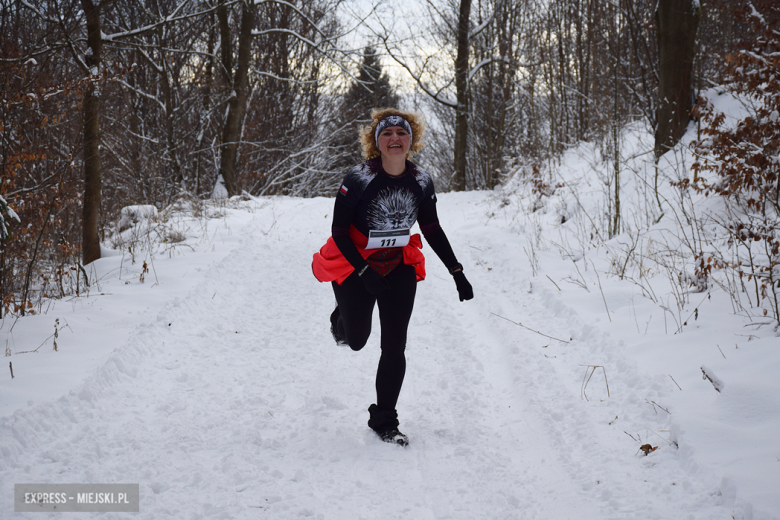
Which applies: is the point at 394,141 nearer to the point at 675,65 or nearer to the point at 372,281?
the point at 372,281

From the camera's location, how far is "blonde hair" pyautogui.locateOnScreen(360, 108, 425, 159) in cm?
330

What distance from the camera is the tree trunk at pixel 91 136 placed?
20.2ft

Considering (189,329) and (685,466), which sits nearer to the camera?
(685,466)

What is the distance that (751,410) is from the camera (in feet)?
9.05

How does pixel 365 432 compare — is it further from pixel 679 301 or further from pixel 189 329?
pixel 679 301

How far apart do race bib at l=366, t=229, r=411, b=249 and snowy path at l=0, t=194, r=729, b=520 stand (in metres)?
1.18

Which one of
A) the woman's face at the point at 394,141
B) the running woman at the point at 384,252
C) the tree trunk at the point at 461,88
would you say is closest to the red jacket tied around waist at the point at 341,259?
the running woman at the point at 384,252

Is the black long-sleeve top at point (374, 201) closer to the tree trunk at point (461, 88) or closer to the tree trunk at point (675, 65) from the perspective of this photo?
the tree trunk at point (675, 65)

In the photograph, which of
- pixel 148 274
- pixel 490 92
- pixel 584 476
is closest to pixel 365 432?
pixel 584 476

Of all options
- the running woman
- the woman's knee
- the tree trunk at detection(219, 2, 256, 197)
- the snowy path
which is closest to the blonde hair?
the running woman

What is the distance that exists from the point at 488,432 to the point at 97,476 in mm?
2183

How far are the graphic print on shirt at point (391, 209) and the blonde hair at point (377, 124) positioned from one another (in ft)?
1.09

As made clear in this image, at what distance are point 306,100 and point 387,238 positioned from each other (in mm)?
20673

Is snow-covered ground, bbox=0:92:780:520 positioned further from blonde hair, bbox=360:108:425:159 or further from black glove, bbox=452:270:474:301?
blonde hair, bbox=360:108:425:159
